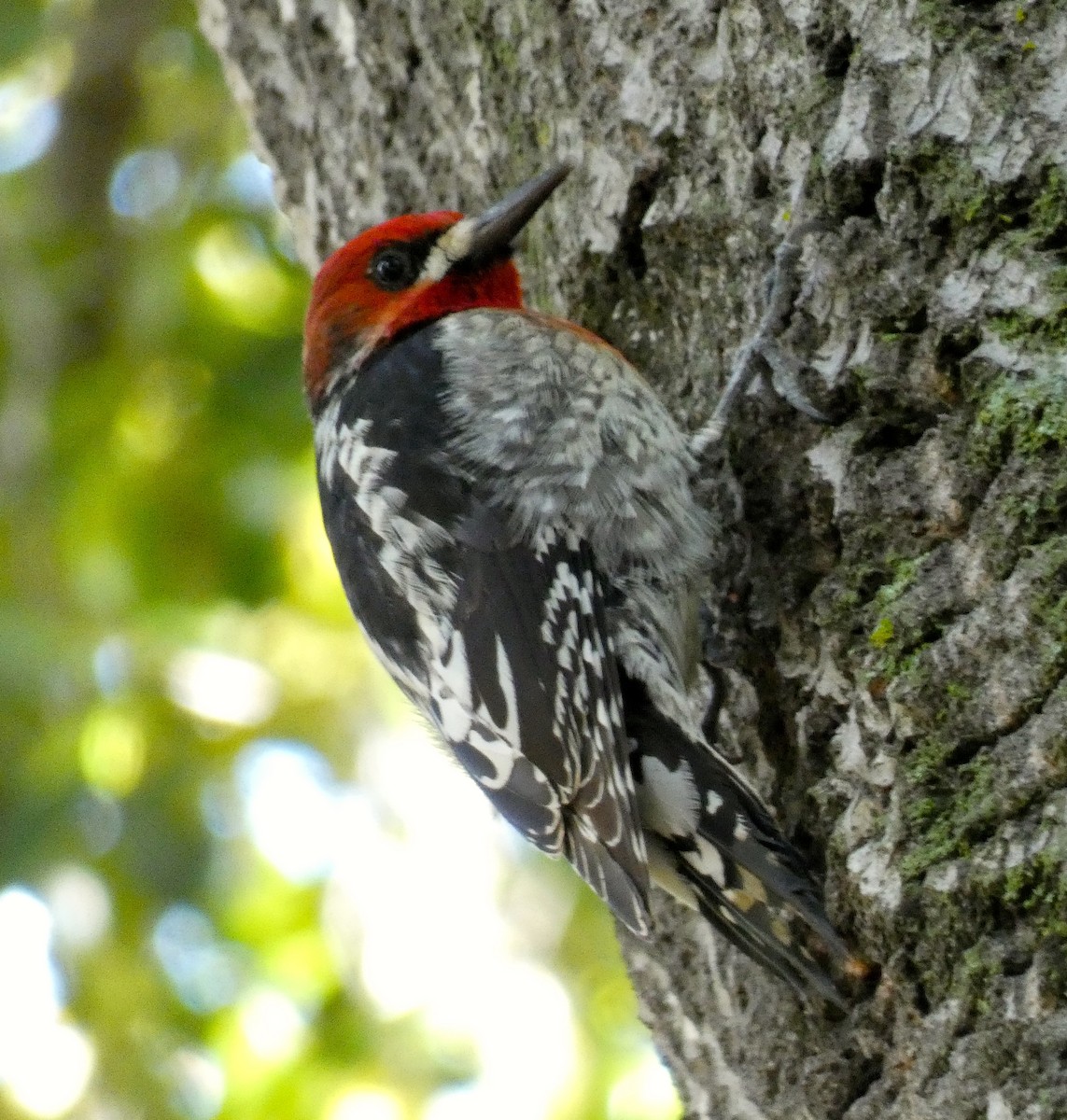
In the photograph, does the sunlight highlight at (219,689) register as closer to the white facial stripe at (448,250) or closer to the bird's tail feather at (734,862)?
the white facial stripe at (448,250)

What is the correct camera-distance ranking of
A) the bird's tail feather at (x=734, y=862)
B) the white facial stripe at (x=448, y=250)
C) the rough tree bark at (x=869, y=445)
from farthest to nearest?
the white facial stripe at (x=448, y=250) → the bird's tail feather at (x=734, y=862) → the rough tree bark at (x=869, y=445)

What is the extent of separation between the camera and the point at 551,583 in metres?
2.59

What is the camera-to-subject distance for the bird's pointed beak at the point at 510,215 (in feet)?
9.20

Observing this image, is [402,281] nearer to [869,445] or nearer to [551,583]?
[551,583]

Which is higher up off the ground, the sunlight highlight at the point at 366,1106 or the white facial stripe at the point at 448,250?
the white facial stripe at the point at 448,250

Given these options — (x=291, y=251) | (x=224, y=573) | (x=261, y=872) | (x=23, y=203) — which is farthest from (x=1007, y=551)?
(x=23, y=203)

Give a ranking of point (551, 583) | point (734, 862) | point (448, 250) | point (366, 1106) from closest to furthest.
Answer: point (734, 862) → point (551, 583) → point (448, 250) → point (366, 1106)

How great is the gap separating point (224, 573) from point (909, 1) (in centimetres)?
291

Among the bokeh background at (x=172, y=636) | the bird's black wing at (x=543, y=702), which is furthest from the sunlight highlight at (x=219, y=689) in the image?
the bird's black wing at (x=543, y=702)

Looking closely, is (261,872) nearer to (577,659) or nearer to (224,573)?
(224,573)

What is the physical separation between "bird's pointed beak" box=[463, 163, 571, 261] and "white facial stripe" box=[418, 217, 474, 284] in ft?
0.05

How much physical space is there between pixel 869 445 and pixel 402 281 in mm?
1309

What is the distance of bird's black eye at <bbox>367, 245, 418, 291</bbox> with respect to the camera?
3180mm

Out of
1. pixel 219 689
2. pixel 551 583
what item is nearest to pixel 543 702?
pixel 551 583
